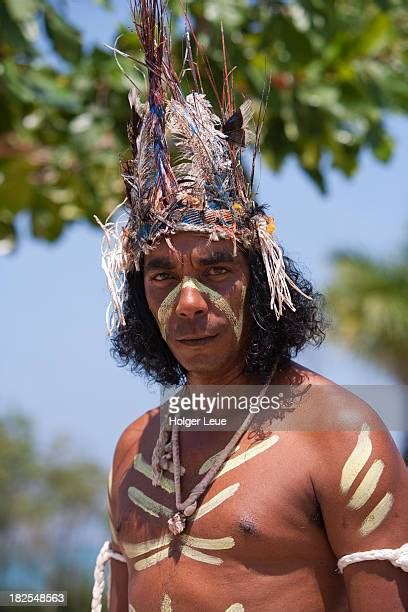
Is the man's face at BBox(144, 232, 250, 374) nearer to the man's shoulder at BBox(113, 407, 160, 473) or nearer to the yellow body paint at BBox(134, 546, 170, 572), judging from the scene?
the man's shoulder at BBox(113, 407, 160, 473)

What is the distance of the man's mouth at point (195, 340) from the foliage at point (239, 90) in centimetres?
221

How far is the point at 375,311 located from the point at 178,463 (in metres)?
14.2

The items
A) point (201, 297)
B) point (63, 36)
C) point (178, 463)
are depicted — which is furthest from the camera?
point (63, 36)

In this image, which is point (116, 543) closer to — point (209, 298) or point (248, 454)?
point (248, 454)

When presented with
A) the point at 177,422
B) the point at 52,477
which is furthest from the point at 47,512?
the point at 177,422

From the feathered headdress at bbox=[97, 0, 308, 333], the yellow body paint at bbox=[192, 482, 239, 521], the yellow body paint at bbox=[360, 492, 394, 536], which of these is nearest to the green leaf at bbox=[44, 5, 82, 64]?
the feathered headdress at bbox=[97, 0, 308, 333]

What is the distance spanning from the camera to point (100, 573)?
301 centimetres

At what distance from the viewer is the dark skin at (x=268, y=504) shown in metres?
2.39

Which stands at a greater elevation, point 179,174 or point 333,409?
point 179,174

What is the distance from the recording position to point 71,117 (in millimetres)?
5297

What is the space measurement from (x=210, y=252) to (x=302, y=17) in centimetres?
269

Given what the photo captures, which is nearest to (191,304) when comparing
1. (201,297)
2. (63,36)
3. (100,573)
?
(201,297)

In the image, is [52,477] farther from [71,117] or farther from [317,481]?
[317,481]

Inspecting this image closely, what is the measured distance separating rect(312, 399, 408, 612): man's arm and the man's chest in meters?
0.06
